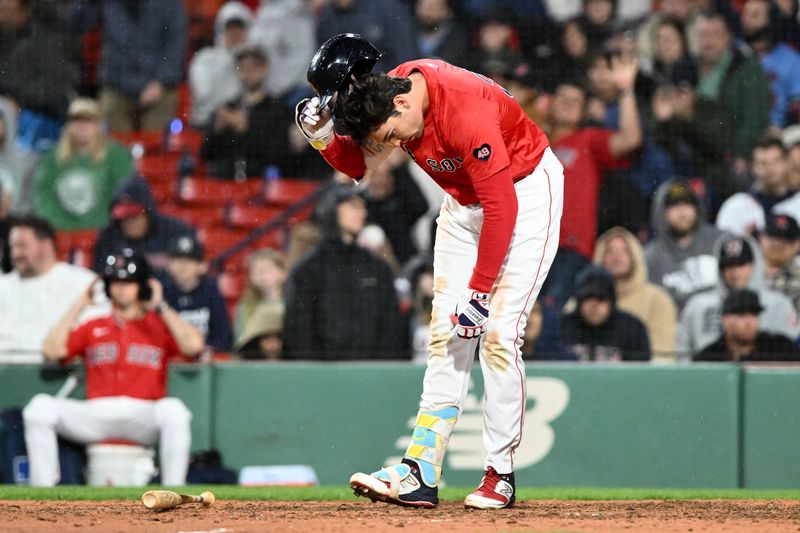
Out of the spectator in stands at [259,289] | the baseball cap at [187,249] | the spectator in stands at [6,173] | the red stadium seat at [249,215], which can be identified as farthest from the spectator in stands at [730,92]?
the spectator in stands at [6,173]

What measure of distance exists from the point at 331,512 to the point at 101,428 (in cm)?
323

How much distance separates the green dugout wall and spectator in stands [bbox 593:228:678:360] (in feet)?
1.60

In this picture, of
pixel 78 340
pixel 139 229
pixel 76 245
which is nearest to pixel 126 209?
pixel 139 229

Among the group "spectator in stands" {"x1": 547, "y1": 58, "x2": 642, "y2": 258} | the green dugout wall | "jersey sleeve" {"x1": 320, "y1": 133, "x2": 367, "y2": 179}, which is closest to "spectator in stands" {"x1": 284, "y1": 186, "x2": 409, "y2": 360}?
the green dugout wall

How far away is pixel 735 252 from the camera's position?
8562 mm

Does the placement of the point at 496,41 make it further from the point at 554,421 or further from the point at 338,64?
the point at 338,64

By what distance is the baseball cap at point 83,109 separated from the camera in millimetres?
9719

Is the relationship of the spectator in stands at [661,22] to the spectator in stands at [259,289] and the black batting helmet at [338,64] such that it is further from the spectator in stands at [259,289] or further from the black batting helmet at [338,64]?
the black batting helmet at [338,64]

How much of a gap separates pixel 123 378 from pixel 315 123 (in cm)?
353

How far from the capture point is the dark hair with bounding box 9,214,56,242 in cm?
900

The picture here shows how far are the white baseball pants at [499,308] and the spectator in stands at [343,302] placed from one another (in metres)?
3.13

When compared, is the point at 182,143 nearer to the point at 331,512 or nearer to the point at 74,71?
the point at 74,71

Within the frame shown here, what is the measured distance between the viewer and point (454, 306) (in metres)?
5.21

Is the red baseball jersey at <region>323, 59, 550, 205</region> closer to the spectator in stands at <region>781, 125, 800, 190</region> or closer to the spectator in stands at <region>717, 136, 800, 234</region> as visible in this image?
the spectator in stands at <region>717, 136, 800, 234</region>
